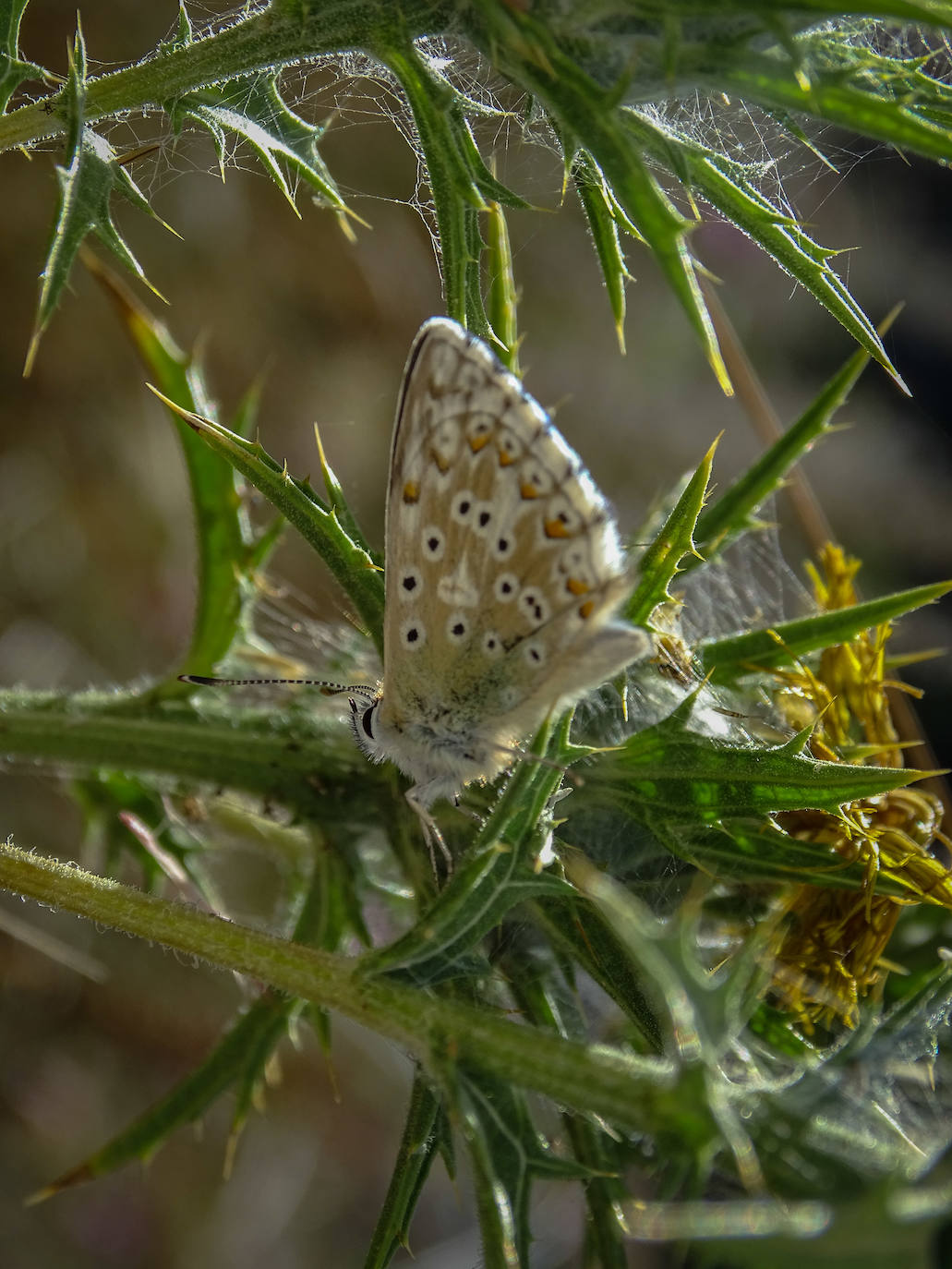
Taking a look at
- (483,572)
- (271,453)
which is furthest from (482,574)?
(271,453)

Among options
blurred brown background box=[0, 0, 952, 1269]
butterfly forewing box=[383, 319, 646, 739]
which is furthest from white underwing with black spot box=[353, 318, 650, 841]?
blurred brown background box=[0, 0, 952, 1269]

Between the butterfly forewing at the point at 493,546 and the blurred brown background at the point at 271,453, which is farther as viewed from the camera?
the blurred brown background at the point at 271,453

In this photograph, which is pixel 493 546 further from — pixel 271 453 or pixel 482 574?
pixel 271 453

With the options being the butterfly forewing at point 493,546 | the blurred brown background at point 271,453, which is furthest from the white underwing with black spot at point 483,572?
the blurred brown background at point 271,453

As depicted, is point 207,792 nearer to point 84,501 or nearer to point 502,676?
point 502,676

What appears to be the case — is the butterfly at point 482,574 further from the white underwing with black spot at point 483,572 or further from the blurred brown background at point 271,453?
the blurred brown background at point 271,453

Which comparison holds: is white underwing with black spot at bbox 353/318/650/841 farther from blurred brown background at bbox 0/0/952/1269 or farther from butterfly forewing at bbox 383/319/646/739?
blurred brown background at bbox 0/0/952/1269

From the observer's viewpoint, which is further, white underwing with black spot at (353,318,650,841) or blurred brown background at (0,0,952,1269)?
blurred brown background at (0,0,952,1269)

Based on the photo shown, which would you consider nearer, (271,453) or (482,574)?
(482,574)
